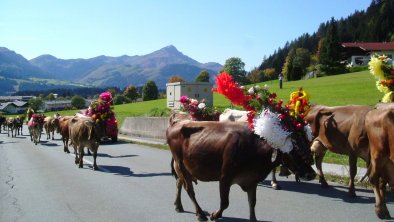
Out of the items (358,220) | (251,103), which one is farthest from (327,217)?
(251,103)

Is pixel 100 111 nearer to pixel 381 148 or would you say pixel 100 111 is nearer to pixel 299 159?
pixel 299 159

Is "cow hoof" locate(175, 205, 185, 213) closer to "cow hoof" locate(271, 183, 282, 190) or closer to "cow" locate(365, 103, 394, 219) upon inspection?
"cow hoof" locate(271, 183, 282, 190)

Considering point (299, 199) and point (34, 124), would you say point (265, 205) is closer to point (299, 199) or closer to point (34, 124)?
point (299, 199)

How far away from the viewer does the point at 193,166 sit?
713 centimetres

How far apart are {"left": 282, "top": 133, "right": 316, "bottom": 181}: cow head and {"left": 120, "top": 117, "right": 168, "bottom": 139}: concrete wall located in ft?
62.7

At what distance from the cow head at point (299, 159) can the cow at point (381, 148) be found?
47.3 inches

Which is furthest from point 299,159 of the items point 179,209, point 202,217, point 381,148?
point 179,209

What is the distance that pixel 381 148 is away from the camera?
6.88 m

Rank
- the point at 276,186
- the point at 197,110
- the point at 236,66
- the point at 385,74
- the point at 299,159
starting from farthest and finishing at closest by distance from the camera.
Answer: the point at 236,66 < the point at 197,110 < the point at 276,186 < the point at 385,74 < the point at 299,159

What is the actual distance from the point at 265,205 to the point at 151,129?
2007 cm

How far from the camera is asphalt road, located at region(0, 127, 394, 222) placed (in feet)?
26.0

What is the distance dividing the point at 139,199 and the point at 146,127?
64.7ft

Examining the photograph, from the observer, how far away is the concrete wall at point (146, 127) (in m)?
26.4

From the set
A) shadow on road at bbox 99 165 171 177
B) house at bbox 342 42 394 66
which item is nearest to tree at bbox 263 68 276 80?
house at bbox 342 42 394 66
